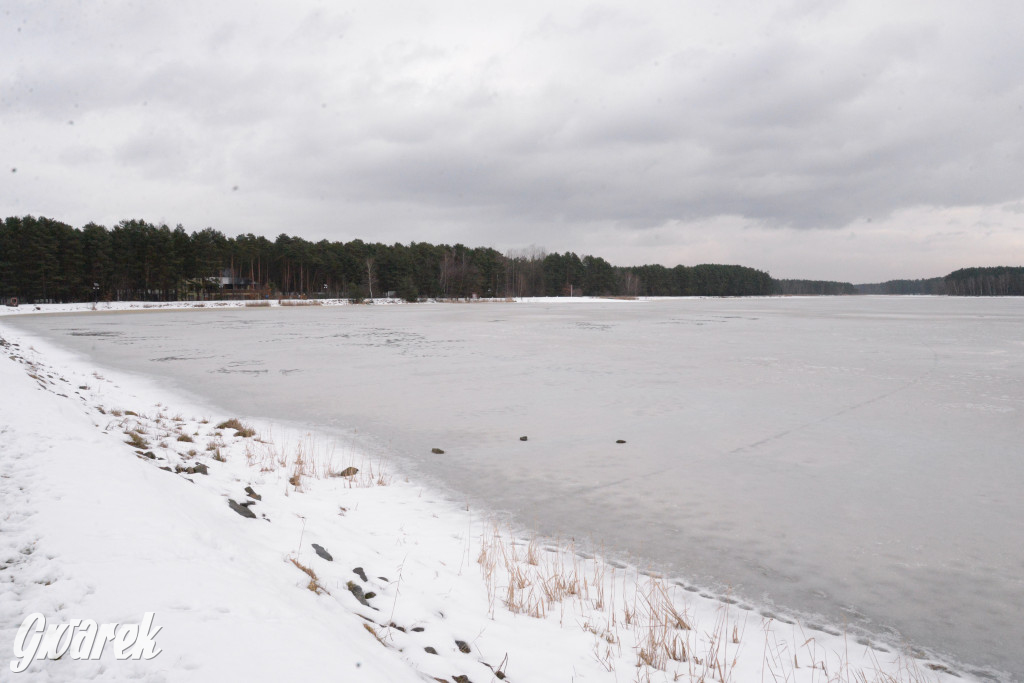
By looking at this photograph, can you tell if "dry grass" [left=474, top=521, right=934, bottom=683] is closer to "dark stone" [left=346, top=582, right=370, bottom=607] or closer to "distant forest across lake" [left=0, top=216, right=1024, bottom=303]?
"dark stone" [left=346, top=582, right=370, bottom=607]

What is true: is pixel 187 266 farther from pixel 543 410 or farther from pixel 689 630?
pixel 689 630

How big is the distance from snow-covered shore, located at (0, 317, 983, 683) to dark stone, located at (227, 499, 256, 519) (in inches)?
1.0

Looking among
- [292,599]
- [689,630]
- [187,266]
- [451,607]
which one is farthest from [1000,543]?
[187,266]

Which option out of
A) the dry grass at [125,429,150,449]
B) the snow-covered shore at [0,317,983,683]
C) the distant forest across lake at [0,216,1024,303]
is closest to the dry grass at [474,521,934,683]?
the snow-covered shore at [0,317,983,683]

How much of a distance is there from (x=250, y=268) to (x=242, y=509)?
4864 inches

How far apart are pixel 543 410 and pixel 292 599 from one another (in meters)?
8.99

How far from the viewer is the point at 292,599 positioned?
3.66 m

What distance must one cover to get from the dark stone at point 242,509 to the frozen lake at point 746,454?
8.79 feet

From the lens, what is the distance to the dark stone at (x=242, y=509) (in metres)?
5.56

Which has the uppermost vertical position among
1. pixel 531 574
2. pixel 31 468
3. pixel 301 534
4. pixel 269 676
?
pixel 31 468

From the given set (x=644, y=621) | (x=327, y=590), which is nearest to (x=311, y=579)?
(x=327, y=590)

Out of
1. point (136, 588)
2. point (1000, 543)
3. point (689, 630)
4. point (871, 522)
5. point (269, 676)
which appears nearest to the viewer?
point (269, 676)

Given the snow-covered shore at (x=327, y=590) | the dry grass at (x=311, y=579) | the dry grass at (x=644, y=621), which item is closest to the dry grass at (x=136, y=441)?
the snow-covered shore at (x=327, y=590)

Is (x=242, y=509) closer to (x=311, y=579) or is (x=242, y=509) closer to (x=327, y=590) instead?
(x=311, y=579)
